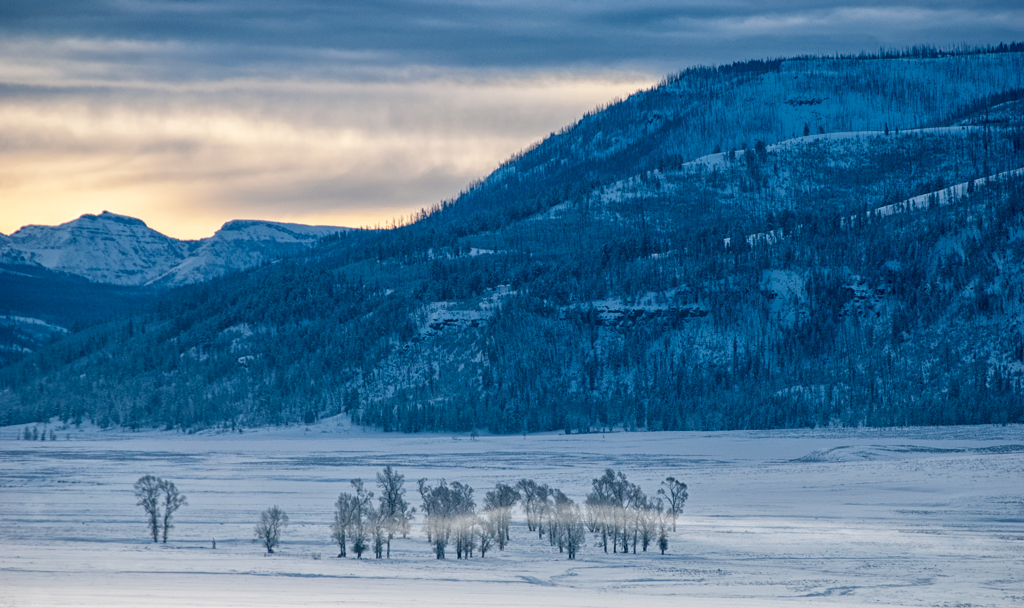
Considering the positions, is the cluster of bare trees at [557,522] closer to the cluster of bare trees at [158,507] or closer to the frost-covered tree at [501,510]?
the frost-covered tree at [501,510]

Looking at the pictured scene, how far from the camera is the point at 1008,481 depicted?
95.9 m

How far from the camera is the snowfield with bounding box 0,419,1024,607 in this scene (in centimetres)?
5638

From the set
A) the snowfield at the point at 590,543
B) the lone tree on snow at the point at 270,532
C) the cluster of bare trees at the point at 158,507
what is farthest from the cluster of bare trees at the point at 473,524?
the snowfield at the point at 590,543

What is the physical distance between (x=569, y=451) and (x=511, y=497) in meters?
69.4

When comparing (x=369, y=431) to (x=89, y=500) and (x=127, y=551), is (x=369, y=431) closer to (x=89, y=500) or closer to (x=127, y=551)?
(x=89, y=500)

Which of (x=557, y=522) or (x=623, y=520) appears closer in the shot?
(x=623, y=520)

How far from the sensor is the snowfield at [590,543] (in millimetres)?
56375

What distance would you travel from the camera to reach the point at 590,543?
75500mm

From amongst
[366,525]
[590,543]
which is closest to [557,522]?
[590,543]

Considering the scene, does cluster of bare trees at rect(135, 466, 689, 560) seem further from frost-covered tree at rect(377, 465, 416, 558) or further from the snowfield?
the snowfield

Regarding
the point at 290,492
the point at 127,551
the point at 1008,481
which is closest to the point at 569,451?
the point at 290,492

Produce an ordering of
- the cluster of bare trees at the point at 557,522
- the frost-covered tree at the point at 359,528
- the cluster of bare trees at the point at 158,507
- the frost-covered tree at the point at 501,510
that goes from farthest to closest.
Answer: the cluster of bare trees at the point at 158,507
the frost-covered tree at the point at 501,510
the cluster of bare trees at the point at 557,522
the frost-covered tree at the point at 359,528

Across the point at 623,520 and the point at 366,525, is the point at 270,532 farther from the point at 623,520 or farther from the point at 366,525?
the point at 623,520

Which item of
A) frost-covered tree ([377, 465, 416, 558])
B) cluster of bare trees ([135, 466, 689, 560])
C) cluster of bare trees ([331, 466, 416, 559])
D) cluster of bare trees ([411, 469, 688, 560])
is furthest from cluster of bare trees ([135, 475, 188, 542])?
cluster of bare trees ([411, 469, 688, 560])
